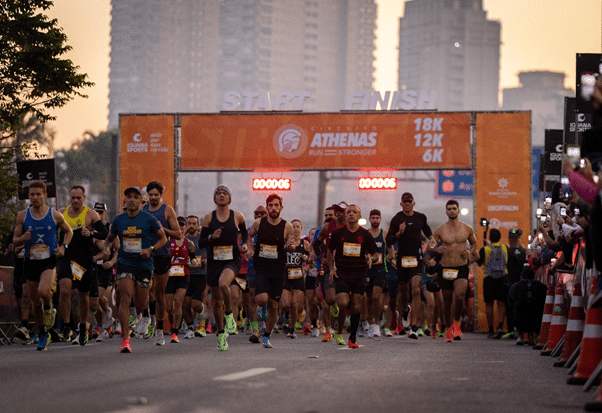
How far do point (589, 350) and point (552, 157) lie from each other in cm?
1548

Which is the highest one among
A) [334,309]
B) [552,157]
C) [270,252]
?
[552,157]

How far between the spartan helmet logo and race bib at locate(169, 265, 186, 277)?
1161 cm

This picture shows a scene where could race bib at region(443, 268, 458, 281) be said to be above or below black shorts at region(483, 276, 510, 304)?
above

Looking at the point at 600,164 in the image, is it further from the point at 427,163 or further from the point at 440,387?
the point at 427,163

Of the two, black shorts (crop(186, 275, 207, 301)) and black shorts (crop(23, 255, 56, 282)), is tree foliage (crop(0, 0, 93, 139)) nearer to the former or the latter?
black shorts (crop(186, 275, 207, 301))

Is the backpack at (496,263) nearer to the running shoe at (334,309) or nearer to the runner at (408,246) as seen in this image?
the runner at (408,246)

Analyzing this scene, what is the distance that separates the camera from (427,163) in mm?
28594

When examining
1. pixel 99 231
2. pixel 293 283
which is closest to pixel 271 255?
pixel 99 231

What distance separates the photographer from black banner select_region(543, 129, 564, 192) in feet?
76.6

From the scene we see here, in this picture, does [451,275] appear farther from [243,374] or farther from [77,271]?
[243,374]

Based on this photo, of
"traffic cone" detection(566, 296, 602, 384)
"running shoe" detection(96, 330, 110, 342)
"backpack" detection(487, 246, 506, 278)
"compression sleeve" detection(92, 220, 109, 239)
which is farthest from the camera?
"backpack" detection(487, 246, 506, 278)

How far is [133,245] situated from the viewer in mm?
13359

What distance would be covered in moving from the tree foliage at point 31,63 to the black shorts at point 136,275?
11.0 m

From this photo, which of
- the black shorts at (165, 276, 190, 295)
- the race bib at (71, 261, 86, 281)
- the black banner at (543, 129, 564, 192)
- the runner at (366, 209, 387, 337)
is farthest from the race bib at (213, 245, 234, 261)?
the black banner at (543, 129, 564, 192)
